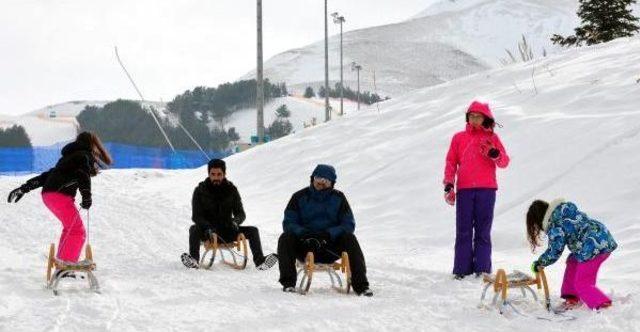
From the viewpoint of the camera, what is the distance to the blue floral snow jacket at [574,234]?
5098mm

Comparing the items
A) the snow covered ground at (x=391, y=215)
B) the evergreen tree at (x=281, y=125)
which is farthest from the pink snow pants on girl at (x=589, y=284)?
the evergreen tree at (x=281, y=125)

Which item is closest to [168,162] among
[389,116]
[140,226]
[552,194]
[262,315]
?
[389,116]

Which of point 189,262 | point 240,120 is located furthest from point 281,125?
point 189,262

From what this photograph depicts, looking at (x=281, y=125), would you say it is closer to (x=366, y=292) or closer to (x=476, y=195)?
(x=476, y=195)

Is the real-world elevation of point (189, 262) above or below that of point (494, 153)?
below

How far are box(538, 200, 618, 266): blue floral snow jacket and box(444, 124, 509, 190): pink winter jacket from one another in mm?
1776

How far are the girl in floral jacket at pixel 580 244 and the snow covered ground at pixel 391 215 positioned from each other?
21 cm

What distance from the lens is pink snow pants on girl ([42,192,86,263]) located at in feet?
23.1

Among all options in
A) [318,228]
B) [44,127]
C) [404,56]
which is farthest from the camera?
[404,56]

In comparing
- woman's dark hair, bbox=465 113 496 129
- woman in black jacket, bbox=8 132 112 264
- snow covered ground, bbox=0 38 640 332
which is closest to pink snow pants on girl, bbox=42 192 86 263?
woman in black jacket, bbox=8 132 112 264

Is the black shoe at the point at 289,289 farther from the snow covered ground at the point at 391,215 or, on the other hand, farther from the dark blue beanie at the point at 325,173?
the dark blue beanie at the point at 325,173

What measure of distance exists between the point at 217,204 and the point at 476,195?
2947 millimetres

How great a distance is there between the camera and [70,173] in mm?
7016

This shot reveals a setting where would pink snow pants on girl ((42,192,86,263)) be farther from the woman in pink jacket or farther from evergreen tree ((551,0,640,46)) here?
evergreen tree ((551,0,640,46))
